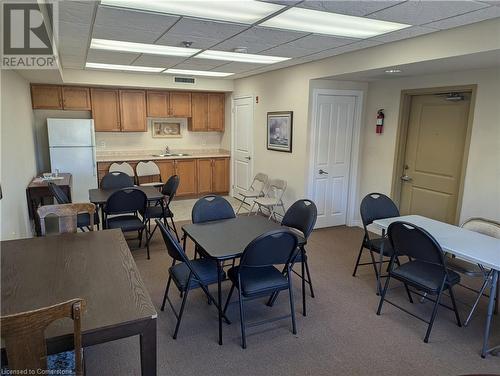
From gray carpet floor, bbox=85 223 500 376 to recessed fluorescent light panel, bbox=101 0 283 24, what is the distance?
2.41 m

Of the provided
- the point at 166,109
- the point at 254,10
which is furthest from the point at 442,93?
the point at 166,109

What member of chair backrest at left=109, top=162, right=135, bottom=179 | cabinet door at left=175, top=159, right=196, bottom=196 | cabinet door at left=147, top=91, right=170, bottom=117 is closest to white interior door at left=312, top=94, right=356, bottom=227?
cabinet door at left=175, top=159, right=196, bottom=196

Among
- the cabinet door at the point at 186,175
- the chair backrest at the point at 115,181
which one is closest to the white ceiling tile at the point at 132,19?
the chair backrest at the point at 115,181

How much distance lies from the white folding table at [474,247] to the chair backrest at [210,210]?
1447 millimetres

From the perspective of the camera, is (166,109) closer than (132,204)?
No

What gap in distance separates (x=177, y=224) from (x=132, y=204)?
Answer: 1.50m

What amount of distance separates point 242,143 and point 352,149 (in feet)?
7.43

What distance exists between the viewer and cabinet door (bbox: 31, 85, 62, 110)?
5.62 m

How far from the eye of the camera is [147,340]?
5.07 feet

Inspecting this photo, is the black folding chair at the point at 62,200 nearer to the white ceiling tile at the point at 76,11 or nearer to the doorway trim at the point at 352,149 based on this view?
the white ceiling tile at the point at 76,11

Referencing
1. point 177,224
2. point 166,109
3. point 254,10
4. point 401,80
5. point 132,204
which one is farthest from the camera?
point 166,109

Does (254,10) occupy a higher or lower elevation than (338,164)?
higher

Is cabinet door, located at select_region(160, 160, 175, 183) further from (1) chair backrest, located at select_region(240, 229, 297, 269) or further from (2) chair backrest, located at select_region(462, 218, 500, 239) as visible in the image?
(2) chair backrest, located at select_region(462, 218, 500, 239)

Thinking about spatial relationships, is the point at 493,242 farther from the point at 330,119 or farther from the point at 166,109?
the point at 166,109
